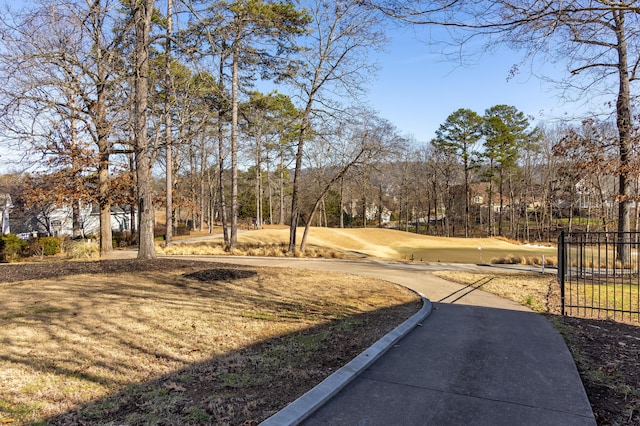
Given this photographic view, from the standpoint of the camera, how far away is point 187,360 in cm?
462

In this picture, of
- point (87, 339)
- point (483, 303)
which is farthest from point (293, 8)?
point (87, 339)

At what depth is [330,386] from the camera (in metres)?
3.88

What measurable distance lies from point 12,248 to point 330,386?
2469 cm

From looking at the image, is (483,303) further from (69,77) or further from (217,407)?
(69,77)

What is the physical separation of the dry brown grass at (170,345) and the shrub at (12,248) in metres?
15.1

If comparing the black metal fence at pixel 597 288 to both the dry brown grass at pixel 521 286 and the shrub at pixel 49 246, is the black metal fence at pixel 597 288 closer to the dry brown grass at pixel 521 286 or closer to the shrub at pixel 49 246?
the dry brown grass at pixel 521 286

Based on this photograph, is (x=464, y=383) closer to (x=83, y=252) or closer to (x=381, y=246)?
(x=83, y=252)

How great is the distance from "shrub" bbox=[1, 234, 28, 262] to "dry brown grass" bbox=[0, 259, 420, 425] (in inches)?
594

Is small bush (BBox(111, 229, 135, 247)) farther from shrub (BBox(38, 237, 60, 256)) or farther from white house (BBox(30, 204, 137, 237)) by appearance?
shrub (BBox(38, 237, 60, 256))

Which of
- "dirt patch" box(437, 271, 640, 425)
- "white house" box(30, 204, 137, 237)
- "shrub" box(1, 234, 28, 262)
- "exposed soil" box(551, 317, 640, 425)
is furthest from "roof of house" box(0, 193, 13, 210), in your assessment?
"exposed soil" box(551, 317, 640, 425)

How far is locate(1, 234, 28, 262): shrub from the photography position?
68.7 feet

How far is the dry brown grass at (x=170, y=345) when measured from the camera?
340 centimetres

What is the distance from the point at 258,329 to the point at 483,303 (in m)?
5.44

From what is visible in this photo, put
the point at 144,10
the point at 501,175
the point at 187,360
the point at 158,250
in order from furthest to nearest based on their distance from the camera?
the point at 501,175 < the point at 158,250 < the point at 144,10 < the point at 187,360
